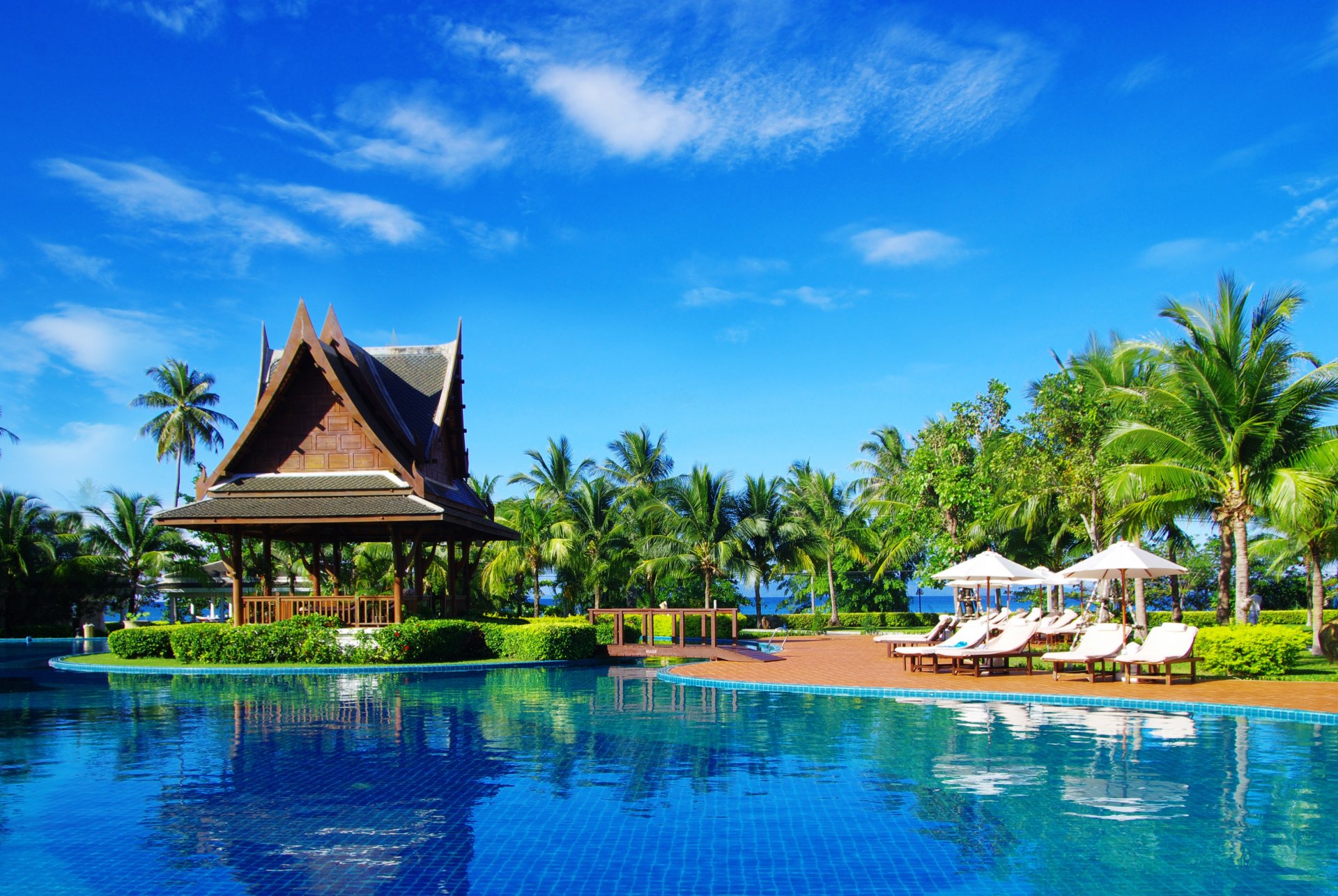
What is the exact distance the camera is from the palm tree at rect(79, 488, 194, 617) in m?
40.3

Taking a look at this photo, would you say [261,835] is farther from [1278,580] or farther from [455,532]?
[1278,580]

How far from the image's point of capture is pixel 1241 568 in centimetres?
1908

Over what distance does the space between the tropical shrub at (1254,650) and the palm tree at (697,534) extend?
19.9 meters

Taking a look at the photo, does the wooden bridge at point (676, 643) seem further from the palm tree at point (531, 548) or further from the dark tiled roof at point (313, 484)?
the palm tree at point (531, 548)

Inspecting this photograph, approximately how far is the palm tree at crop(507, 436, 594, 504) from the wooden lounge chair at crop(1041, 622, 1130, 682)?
77.8 feet

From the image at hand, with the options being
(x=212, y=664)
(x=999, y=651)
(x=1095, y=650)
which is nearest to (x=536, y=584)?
(x=212, y=664)

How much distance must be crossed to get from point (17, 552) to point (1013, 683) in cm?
3681

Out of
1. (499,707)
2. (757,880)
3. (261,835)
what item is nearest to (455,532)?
(499,707)

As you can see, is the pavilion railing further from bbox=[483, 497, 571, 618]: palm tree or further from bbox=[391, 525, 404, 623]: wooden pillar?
bbox=[483, 497, 571, 618]: palm tree

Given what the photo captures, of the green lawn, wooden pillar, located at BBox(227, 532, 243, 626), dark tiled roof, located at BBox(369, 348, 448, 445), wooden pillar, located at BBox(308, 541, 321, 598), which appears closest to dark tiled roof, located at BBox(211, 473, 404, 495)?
wooden pillar, located at BBox(227, 532, 243, 626)

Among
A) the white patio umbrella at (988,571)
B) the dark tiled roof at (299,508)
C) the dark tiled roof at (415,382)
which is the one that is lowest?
the white patio umbrella at (988,571)

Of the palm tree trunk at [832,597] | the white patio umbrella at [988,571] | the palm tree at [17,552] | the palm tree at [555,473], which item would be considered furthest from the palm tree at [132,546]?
the white patio umbrella at [988,571]

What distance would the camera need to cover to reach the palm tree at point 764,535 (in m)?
37.5

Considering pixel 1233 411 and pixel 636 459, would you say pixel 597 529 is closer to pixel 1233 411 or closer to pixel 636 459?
pixel 636 459
